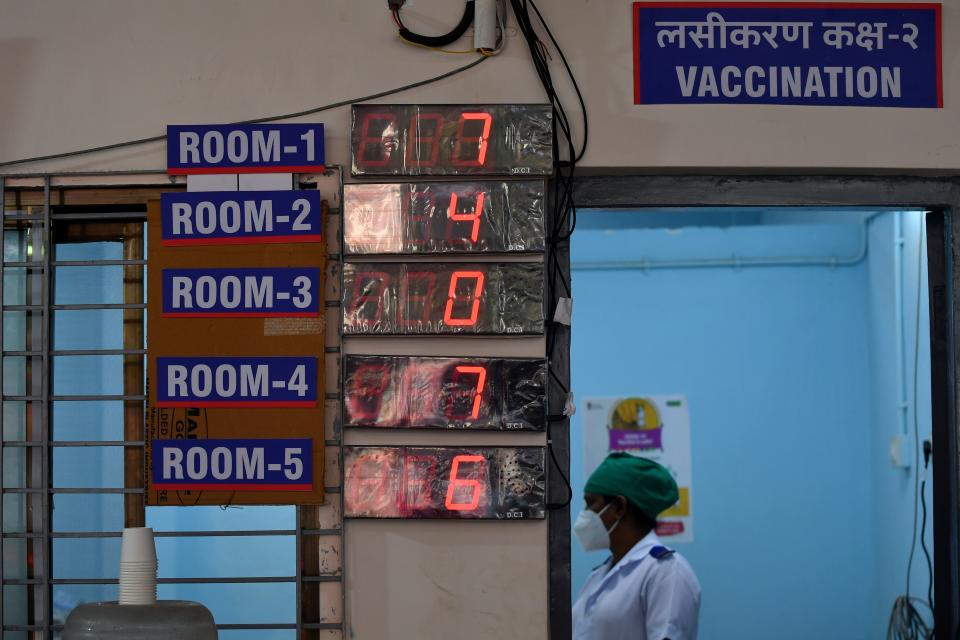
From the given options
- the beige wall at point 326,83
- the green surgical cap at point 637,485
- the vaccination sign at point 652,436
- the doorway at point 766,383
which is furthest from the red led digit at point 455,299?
the vaccination sign at point 652,436

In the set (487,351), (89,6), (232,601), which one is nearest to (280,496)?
(232,601)

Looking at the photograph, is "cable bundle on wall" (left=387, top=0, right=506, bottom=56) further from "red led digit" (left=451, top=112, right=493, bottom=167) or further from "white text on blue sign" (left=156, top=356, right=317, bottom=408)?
"white text on blue sign" (left=156, top=356, right=317, bottom=408)

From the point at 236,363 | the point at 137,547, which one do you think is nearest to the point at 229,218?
the point at 236,363

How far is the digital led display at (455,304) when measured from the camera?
2.19 meters

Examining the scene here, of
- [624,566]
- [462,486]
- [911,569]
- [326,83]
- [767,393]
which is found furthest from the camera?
[767,393]

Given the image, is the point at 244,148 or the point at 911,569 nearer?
the point at 244,148

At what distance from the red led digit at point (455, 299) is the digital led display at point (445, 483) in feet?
0.88

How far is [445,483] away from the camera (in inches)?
85.5

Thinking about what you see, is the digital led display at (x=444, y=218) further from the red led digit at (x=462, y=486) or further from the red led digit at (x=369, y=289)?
the red led digit at (x=462, y=486)

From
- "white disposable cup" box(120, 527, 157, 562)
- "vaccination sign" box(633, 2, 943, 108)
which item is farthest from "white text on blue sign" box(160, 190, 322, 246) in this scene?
"white disposable cup" box(120, 527, 157, 562)

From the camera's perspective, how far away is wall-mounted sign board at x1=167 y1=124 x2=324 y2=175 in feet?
7.32

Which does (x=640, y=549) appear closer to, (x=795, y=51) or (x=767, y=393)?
(x=795, y=51)

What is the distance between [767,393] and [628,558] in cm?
162

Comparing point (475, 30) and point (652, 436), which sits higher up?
point (475, 30)
